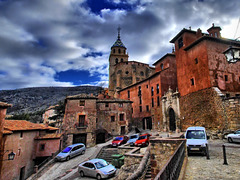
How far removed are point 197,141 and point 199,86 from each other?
1209 centimetres

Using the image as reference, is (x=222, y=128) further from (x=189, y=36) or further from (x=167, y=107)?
(x=189, y=36)

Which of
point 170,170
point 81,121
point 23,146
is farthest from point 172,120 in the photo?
point 170,170

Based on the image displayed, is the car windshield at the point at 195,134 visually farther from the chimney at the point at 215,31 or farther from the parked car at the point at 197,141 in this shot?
the chimney at the point at 215,31

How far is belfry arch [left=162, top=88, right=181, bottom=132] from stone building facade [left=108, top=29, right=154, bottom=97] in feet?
84.4

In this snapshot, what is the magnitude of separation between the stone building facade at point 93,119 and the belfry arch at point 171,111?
6926 mm

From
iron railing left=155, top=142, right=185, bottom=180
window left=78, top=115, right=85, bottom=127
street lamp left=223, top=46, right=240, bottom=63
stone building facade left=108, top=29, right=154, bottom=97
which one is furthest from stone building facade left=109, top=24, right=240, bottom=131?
stone building facade left=108, top=29, right=154, bottom=97

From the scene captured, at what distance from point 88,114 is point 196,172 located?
21.5 metres

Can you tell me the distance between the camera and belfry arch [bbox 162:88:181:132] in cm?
2420

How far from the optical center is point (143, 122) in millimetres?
33938

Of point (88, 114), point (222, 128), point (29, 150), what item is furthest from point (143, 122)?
point (29, 150)

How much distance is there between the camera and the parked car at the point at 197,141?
954 centimetres

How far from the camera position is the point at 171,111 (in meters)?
26.1

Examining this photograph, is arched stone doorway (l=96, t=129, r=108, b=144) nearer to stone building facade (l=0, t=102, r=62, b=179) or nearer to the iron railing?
stone building facade (l=0, t=102, r=62, b=179)

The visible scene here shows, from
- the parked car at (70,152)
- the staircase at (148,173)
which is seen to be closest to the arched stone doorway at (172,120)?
the parked car at (70,152)
